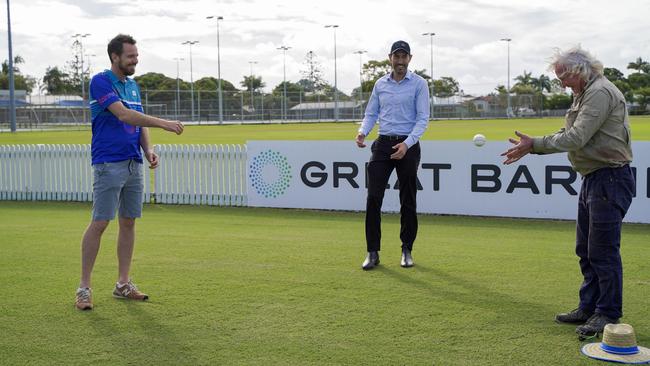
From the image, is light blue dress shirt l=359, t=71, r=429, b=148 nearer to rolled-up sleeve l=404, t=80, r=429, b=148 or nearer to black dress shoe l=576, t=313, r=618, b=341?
rolled-up sleeve l=404, t=80, r=429, b=148

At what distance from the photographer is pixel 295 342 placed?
473 centimetres

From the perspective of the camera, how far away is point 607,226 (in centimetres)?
472

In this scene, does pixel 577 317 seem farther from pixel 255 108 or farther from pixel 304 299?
pixel 255 108

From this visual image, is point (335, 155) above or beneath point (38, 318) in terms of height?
above

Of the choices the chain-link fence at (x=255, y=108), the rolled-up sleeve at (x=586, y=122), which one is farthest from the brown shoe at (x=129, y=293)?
the chain-link fence at (x=255, y=108)

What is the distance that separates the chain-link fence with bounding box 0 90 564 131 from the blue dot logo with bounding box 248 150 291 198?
48517 mm

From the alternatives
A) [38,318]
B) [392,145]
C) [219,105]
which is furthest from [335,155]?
[219,105]

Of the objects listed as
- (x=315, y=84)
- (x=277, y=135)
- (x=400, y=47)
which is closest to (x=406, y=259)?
(x=400, y=47)

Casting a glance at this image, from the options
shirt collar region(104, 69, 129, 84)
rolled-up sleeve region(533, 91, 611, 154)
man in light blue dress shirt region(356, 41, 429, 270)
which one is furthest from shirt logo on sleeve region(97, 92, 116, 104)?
rolled-up sleeve region(533, 91, 611, 154)

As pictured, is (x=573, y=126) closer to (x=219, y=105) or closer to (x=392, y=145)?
(x=392, y=145)

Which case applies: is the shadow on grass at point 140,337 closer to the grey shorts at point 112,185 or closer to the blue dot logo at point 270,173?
the grey shorts at point 112,185

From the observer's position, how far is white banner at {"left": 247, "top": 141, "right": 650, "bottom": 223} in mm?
10453

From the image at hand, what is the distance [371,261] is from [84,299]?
266cm

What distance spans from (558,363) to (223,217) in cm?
758
